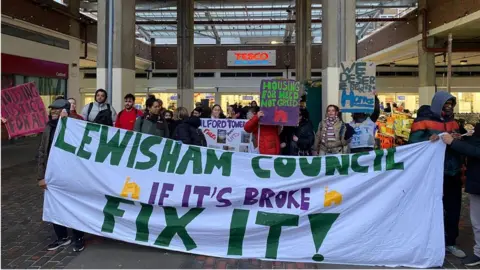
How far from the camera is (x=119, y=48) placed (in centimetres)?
1027

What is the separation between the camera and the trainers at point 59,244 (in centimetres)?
473

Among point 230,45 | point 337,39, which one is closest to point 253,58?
point 230,45

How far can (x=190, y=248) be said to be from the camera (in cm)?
437

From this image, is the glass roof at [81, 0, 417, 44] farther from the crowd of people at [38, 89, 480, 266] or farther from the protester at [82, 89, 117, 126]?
the protester at [82, 89, 117, 126]

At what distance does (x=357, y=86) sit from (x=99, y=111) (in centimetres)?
402

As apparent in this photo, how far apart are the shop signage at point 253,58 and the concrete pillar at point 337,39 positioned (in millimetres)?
20385

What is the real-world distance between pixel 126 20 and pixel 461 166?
867cm

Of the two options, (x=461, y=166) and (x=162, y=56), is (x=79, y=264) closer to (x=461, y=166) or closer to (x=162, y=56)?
(x=461, y=166)

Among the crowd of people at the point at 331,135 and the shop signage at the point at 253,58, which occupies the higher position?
the shop signage at the point at 253,58

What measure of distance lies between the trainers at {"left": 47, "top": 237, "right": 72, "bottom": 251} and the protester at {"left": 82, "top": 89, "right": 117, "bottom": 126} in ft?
5.68

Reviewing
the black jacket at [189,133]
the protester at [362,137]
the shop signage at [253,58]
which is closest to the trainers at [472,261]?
the protester at [362,137]

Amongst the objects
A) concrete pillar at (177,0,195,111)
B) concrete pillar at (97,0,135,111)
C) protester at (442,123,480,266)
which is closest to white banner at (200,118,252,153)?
concrete pillar at (97,0,135,111)

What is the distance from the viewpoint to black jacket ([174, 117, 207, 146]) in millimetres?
5727

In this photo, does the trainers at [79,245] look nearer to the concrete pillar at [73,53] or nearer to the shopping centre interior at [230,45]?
the shopping centre interior at [230,45]
